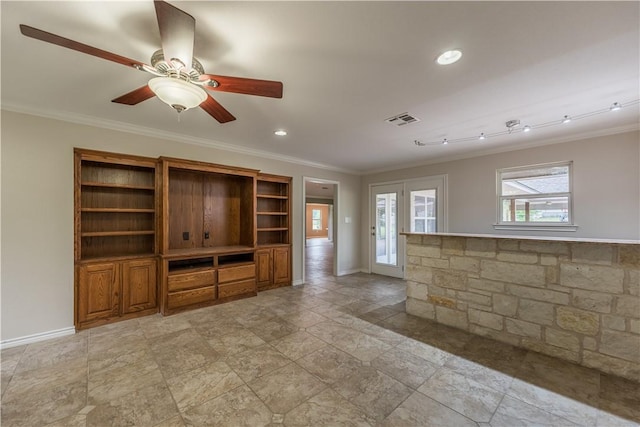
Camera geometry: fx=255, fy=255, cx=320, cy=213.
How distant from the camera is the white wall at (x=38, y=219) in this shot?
2.66 meters

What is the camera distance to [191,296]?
3615mm

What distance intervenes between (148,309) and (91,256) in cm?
98

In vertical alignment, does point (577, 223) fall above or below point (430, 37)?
below

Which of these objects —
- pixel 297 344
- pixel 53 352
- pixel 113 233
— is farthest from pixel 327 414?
pixel 113 233

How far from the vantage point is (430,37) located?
1.68m

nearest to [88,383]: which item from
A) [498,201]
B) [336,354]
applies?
[336,354]

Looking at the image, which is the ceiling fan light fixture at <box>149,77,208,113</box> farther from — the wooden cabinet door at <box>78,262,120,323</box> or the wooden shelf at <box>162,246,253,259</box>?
the wooden cabinet door at <box>78,262,120,323</box>

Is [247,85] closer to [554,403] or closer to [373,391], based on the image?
[373,391]

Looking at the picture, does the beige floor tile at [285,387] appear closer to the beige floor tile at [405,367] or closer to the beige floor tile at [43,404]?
the beige floor tile at [405,367]

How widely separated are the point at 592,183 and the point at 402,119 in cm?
280

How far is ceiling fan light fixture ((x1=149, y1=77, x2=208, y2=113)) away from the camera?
1.61m

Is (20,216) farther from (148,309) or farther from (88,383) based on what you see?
(88,383)

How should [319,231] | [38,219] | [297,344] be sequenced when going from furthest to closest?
[319,231] < [38,219] < [297,344]

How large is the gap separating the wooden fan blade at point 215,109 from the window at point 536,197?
4.31m
